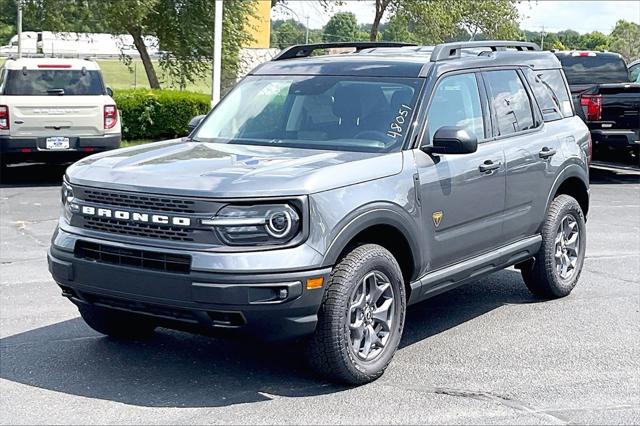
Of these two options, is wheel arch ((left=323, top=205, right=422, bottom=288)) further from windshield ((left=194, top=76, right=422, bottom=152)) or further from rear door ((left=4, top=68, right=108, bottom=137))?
rear door ((left=4, top=68, right=108, bottom=137))

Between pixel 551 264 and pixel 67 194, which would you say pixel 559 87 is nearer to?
pixel 551 264

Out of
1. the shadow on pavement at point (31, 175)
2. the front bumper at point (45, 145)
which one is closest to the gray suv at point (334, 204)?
the front bumper at point (45, 145)

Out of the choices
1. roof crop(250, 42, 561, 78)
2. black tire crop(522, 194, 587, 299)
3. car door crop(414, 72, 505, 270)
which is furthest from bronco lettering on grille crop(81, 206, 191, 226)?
black tire crop(522, 194, 587, 299)

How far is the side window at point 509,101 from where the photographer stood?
6.98m

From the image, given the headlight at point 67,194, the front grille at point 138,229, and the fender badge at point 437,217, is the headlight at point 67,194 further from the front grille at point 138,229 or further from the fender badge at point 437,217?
the fender badge at point 437,217

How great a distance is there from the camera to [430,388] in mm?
5578

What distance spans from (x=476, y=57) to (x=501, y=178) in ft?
2.94

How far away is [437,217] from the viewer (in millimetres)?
6086

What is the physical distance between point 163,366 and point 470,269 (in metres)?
2.09

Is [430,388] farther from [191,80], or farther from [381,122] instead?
[191,80]

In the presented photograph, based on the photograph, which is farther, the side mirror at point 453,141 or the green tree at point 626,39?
the green tree at point 626,39

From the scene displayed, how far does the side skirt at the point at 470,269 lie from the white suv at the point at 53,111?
8876 mm

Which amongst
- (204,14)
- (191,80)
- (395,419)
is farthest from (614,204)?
(191,80)

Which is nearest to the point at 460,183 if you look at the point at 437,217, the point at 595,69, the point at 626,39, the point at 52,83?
the point at 437,217
